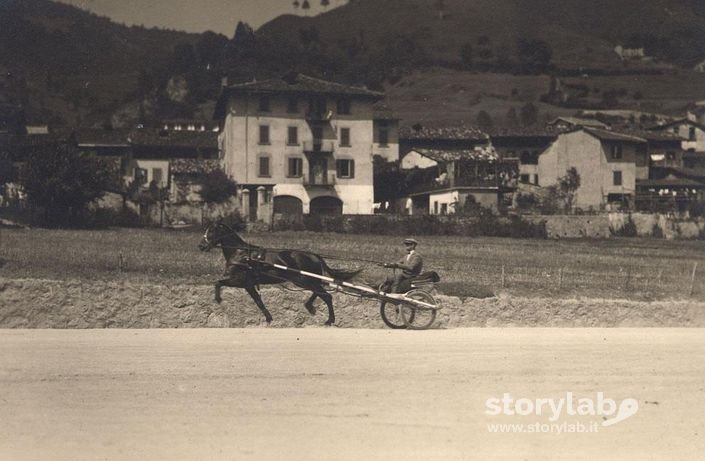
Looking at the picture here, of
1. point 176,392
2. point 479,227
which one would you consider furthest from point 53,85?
point 176,392

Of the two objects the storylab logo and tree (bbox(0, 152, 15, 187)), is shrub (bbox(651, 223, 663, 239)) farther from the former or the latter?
the storylab logo

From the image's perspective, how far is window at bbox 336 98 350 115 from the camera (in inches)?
2251

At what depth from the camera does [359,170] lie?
56125 mm

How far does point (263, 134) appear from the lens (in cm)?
5378

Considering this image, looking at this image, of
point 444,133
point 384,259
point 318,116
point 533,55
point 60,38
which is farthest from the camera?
point 533,55

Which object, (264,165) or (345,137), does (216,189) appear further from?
(345,137)

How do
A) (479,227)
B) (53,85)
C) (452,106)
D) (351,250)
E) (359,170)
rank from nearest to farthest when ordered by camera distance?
(351,250)
(479,227)
(359,170)
(53,85)
(452,106)

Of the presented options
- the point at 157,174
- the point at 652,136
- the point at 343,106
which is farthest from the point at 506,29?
the point at 343,106

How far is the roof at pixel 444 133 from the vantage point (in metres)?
75.6

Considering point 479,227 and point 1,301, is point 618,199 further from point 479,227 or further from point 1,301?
point 1,301

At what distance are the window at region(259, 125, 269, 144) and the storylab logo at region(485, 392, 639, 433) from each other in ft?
144

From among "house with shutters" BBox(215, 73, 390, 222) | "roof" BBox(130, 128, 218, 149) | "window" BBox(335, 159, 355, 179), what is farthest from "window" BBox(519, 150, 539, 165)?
"roof" BBox(130, 128, 218, 149)

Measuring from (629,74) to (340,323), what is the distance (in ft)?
369

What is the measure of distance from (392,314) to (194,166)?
141 ft
